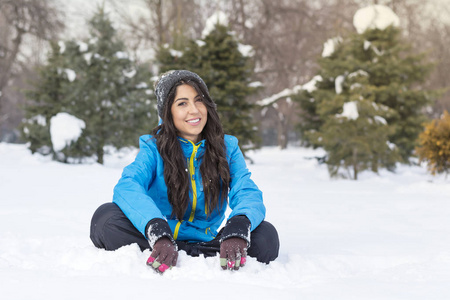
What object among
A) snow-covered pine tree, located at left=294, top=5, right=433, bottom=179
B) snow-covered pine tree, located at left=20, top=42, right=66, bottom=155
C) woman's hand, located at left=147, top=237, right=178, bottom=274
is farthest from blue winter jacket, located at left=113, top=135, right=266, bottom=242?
snow-covered pine tree, located at left=20, top=42, right=66, bottom=155

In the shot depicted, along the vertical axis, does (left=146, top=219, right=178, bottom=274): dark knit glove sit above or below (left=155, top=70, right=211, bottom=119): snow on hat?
below

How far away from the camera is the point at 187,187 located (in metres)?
2.55

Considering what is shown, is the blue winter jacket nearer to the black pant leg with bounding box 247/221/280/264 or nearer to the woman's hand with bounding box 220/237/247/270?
the black pant leg with bounding box 247/221/280/264

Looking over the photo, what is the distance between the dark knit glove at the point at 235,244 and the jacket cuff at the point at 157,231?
10.5 inches

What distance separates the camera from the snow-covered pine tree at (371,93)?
8680mm

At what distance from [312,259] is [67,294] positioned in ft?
4.94

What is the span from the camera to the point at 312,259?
271 centimetres

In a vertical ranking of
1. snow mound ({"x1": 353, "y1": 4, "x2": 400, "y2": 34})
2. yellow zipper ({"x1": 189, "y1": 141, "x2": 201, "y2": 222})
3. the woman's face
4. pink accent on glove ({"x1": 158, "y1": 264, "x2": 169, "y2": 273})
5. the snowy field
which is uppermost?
snow mound ({"x1": 353, "y1": 4, "x2": 400, "y2": 34})

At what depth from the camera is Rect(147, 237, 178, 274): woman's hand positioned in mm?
2121

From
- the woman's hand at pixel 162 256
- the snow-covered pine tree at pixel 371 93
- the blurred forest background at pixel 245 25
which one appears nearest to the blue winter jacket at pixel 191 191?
the woman's hand at pixel 162 256

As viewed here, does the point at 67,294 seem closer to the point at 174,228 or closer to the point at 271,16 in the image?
the point at 174,228

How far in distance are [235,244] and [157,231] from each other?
1.32 ft

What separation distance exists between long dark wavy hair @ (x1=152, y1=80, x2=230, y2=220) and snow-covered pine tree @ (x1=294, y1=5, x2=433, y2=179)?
19.8 ft

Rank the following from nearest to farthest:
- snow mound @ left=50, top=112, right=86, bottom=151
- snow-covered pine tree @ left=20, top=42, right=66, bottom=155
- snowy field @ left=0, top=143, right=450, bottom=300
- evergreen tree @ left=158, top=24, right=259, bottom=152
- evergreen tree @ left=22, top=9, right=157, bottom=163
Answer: snowy field @ left=0, top=143, right=450, bottom=300 → snow mound @ left=50, top=112, right=86, bottom=151 → snow-covered pine tree @ left=20, top=42, right=66, bottom=155 → evergreen tree @ left=22, top=9, right=157, bottom=163 → evergreen tree @ left=158, top=24, right=259, bottom=152
